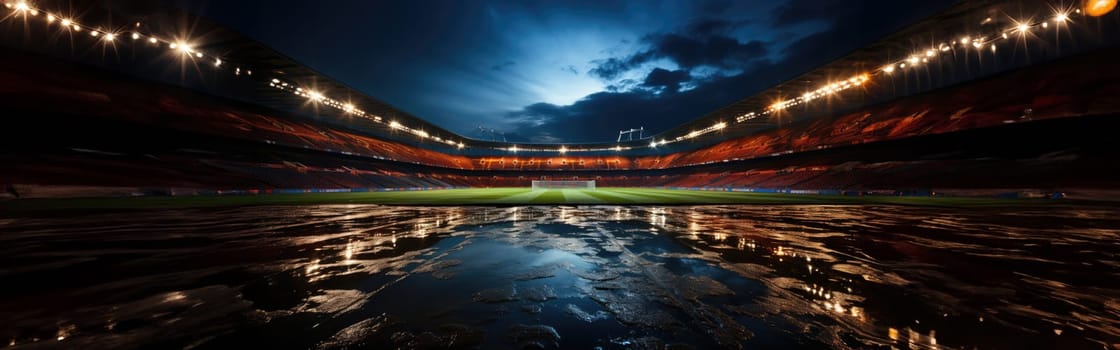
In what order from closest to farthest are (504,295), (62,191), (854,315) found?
(854,315)
(504,295)
(62,191)

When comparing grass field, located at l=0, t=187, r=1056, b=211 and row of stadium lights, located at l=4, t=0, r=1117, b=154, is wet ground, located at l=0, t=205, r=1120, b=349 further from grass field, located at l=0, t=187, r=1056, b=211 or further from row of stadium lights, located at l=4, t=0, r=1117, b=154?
row of stadium lights, located at l=4, t=0, r=1117, b=154

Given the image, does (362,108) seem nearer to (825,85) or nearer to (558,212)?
(558,212)

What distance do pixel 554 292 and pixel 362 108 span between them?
35.7 m

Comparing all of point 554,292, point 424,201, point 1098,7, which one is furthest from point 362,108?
point 1098,7

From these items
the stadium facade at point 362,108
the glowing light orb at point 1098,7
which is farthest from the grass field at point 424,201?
the glowing light orb at point 1098,7

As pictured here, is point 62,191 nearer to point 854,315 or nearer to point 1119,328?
point 854,315

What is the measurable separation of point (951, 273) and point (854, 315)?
7.26 ft

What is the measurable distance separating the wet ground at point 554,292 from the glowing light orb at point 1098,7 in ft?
72.3

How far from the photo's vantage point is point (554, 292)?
2740 mm

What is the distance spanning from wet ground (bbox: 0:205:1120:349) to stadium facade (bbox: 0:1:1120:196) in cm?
1920

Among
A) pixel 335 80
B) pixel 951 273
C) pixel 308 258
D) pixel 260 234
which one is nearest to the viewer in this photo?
pixel 951 273

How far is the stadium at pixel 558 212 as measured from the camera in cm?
213

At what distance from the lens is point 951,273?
11.0 ft

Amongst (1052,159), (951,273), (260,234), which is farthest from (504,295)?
(1052,159)
